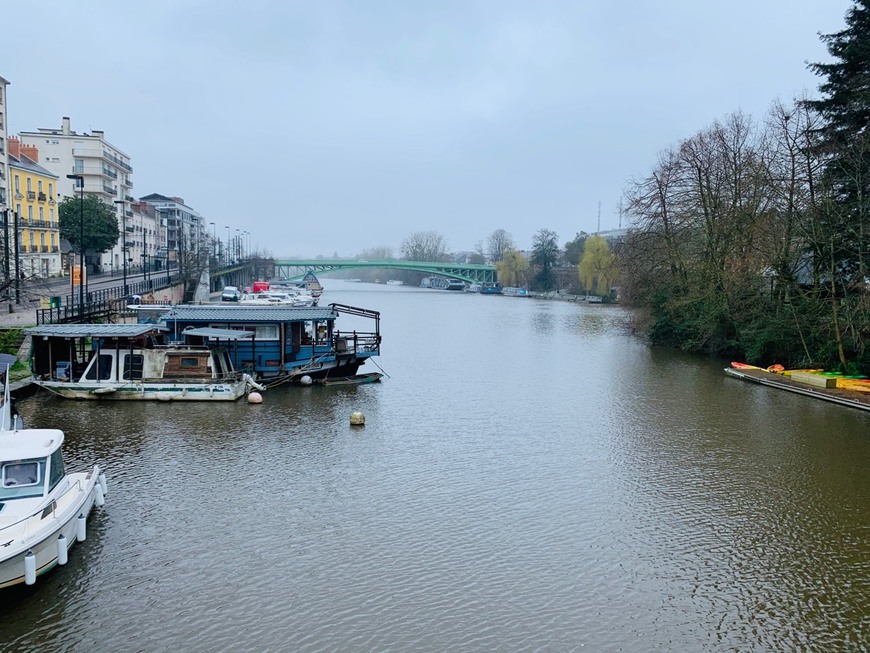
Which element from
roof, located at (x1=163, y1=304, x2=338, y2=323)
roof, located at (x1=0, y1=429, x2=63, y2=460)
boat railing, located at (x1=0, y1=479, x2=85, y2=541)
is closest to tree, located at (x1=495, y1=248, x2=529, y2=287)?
roof, located at (x1=163, y1=304, x2=338, y2=323)

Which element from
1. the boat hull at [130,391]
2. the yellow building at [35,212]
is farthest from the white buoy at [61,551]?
the yellow building at [35,212]

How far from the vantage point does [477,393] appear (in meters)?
29.0

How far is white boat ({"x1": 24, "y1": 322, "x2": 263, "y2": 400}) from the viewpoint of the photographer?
82.3 feet

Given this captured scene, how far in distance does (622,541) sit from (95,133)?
284ft

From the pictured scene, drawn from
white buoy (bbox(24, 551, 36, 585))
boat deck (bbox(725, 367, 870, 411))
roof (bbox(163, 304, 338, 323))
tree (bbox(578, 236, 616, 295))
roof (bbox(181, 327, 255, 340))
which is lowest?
white buoy (bbox(24, 551, 36, 585))

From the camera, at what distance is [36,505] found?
12.2 metres

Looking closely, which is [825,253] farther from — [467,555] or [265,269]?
[265,269]

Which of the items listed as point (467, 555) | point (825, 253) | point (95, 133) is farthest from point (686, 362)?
point (95, 133)

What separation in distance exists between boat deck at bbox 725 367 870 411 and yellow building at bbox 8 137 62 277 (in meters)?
48.6

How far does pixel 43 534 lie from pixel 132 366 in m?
15.2

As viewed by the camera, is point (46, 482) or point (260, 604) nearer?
point (260, 604)

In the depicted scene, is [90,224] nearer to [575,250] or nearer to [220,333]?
[220,333]

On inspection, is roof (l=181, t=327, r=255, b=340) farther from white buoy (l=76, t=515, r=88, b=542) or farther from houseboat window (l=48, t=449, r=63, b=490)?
white buoy (l=76, t=515, r=88, b=542)

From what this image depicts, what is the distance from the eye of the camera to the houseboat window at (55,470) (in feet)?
42.3
